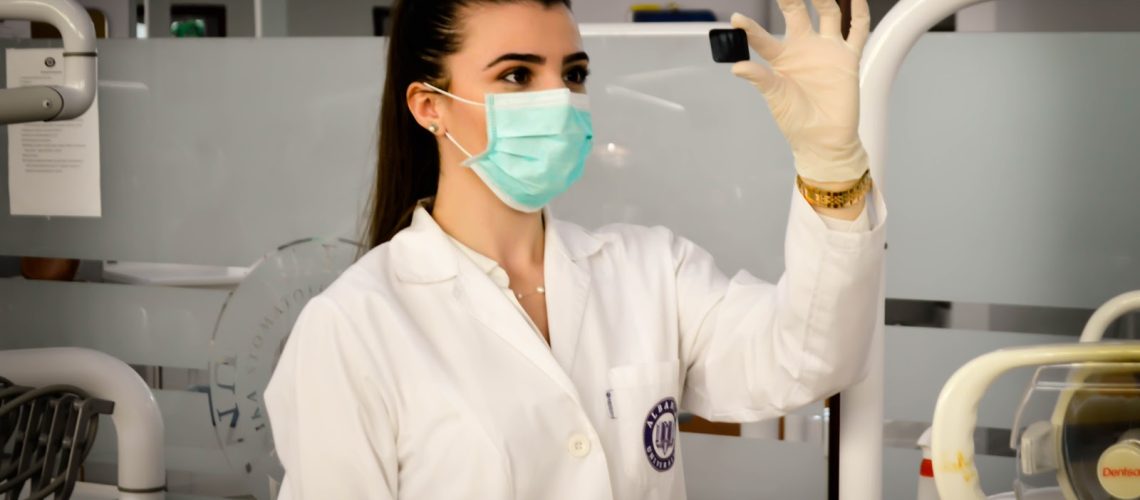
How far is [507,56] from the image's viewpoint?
154 cm

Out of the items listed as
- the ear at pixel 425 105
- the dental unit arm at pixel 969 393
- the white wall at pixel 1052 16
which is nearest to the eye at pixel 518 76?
the ear at pixel 425 105

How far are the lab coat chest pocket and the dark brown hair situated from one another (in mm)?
384

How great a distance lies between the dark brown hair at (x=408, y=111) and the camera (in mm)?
1590

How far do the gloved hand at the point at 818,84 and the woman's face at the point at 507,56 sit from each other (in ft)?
1.17

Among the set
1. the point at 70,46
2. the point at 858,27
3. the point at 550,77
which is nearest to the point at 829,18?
the point at 858,27

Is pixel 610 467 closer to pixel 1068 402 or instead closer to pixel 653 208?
pixel 1068 402

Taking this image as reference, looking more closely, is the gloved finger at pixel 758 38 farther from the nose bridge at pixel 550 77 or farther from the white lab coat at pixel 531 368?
the nose bridge at pixel 550 77

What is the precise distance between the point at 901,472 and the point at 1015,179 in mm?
532

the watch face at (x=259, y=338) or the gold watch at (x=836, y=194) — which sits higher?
the gold watch at (x=836, y=194)

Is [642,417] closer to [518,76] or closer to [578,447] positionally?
[578,447]

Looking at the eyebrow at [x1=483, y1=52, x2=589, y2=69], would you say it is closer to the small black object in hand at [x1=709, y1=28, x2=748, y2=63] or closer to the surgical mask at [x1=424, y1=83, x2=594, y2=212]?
the surgical mask at [x1=424, y1=83, x2=594, y2=212]

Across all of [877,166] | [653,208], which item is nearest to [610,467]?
[877,166]

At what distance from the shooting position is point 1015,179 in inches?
80.2

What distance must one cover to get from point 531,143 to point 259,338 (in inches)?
43.9
